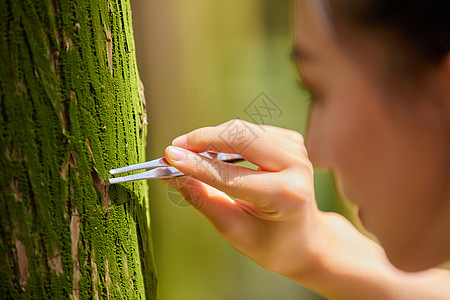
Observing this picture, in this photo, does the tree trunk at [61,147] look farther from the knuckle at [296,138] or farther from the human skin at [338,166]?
the knuckle at [296,138]

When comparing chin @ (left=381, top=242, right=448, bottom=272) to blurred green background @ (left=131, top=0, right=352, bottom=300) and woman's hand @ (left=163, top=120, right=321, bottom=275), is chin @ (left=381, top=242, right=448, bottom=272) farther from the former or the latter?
blurred green background @ (left=131, top=0, right=352, bottom=300)

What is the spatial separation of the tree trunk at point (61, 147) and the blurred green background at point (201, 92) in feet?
1.27

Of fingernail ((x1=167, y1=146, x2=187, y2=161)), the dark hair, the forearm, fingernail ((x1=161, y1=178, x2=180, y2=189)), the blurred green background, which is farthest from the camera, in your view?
the blurred green background

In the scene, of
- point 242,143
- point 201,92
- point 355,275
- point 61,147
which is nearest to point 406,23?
point 242,143

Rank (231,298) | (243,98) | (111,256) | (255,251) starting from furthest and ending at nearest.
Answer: (231,298), (243,98), (255,251), (111,256)

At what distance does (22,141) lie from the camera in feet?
1.61

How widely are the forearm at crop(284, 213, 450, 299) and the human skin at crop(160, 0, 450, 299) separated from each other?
0.05ft

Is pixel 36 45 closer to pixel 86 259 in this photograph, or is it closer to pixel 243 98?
pixel 86 259

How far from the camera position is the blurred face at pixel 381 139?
44 centimetres

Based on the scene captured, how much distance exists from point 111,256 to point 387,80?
0.39 metres

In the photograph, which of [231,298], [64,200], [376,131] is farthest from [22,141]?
[231,298]

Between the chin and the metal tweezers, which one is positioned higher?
the metal tweezers

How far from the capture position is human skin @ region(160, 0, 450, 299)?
449mm

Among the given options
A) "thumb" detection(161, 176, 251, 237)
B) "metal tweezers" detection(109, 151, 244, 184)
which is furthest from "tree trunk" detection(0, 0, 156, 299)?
"thumb" detection(161, 176, 251, 237)
